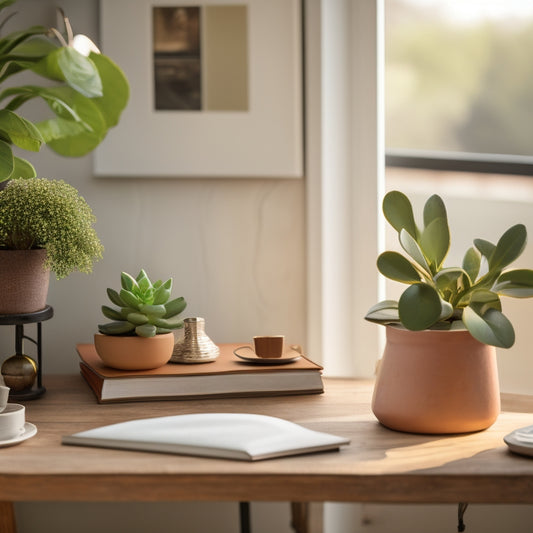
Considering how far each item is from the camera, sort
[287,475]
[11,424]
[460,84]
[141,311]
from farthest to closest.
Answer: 1. [460,84]
2. [141,311]
3. [11,424]
4. [287,475]

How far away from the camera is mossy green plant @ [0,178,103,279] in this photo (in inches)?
42.1

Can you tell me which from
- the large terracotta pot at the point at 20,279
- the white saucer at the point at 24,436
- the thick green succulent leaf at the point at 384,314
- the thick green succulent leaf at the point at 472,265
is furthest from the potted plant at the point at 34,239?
the thick green succulent leaf at the point at 472,265

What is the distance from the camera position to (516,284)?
948 mm

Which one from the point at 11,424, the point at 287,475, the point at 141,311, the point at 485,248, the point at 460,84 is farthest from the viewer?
the point at 460,84

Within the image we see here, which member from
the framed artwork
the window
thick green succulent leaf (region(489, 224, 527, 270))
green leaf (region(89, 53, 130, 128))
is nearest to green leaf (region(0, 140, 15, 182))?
green leaf (region(89, 53, 130, 128))

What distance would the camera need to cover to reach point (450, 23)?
1.38m

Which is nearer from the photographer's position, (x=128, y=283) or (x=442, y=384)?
(x=442, y=384)

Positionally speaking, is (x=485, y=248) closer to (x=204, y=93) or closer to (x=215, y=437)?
(x=215, y=437)

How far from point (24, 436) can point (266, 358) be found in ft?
1.26

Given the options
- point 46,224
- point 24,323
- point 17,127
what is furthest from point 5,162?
point 24,323

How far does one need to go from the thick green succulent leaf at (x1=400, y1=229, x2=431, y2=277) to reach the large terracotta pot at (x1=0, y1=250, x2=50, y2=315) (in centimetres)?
50

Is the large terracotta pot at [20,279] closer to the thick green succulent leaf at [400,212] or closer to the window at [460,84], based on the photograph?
the thick green succulent leaf at [400,212]

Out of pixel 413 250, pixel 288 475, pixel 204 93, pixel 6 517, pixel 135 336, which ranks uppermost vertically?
pixel 204 93

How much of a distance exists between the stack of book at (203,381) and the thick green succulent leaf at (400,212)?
0.85 ft
